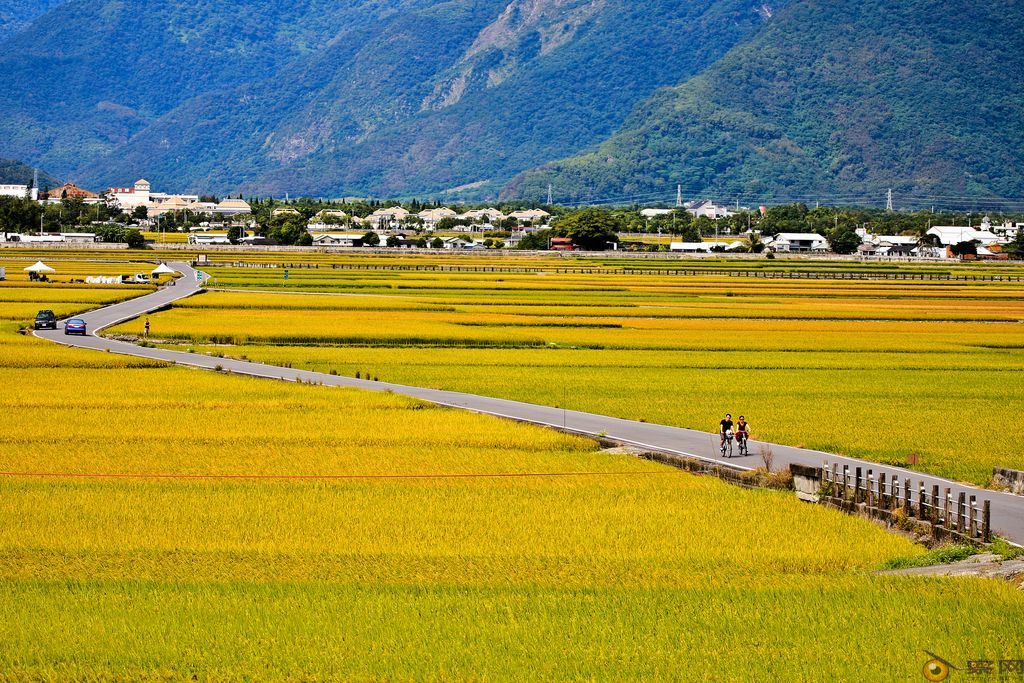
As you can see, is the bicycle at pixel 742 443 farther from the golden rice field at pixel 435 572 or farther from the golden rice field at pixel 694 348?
the golden rice field at pixel 694 348

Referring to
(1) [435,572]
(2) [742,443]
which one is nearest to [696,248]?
(2) [742,443]

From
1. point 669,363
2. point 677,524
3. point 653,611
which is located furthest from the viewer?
point 669,363

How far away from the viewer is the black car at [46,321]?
56094 millimetres

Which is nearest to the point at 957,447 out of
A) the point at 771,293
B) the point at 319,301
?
the point at 319,301

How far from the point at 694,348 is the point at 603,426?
2116 centimetres

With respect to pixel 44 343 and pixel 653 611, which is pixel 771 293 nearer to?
pixel 44 343

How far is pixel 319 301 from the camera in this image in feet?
243

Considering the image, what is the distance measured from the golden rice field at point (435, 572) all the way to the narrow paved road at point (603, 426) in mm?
1695

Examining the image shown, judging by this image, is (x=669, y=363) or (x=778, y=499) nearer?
(x=778, y=499)

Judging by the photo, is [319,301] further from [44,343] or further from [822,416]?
[822,416]

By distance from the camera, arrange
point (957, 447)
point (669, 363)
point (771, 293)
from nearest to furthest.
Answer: point (957, 447), point (669, 363), point (771, 293)

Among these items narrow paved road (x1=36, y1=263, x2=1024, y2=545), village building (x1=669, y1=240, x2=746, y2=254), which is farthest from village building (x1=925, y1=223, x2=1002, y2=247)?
narrow paved road (x1=36, y1=263, x2=1024, y2=545)

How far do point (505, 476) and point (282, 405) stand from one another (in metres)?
10.5

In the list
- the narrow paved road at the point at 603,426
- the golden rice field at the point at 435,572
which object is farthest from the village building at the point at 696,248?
the golden rice field at the point at 435,572
